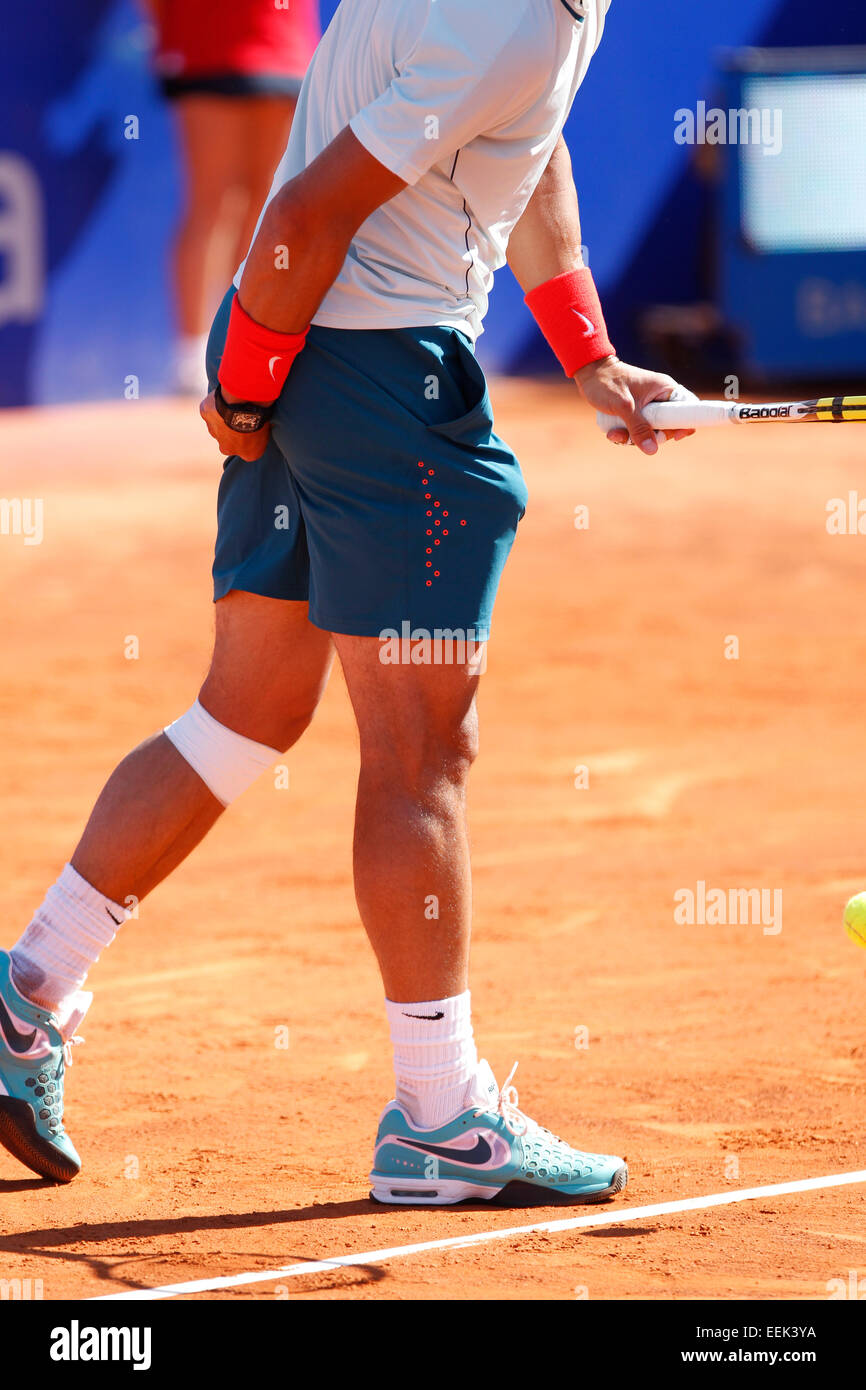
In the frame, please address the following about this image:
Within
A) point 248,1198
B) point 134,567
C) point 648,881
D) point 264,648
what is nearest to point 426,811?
point 264,648

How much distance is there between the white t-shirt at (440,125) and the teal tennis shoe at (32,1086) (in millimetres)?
1132

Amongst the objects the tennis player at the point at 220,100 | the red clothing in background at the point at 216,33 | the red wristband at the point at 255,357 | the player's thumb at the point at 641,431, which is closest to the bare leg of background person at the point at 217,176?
the tennis player at the point at 220,100

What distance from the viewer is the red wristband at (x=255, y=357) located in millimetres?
2652

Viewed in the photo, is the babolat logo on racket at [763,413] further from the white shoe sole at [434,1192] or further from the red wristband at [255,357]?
the white shoe sole at [434,1192]

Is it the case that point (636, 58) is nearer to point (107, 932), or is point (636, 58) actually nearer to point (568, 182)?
point (568, 182)

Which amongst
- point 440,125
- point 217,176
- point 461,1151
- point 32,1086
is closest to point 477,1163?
point 461,1151

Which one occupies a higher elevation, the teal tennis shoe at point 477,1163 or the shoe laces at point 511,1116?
the shoe laces at point 511,1116

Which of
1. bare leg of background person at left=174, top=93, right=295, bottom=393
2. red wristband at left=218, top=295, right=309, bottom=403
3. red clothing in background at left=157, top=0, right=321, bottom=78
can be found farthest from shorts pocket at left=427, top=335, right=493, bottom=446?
red clothing in background at left=157, top=0, right=321, bottom=78

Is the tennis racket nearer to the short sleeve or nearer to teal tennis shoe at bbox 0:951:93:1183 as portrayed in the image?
the short sleeve

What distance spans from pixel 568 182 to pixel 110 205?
27.4 ft

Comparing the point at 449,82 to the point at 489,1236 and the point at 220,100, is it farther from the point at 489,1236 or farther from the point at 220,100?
the point at 220,100

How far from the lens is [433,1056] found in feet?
9.04

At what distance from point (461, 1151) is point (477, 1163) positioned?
0.03 meters

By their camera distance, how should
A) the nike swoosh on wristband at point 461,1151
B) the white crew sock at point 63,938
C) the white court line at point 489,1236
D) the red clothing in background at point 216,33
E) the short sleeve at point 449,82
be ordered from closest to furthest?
the white court line at point 489,1236 → the short sleeve at point 449,82 → the nike swoosh on wristband at point 461,1151 → the white crew sock at point 63,938 → the red clothing in background at point 216,33
